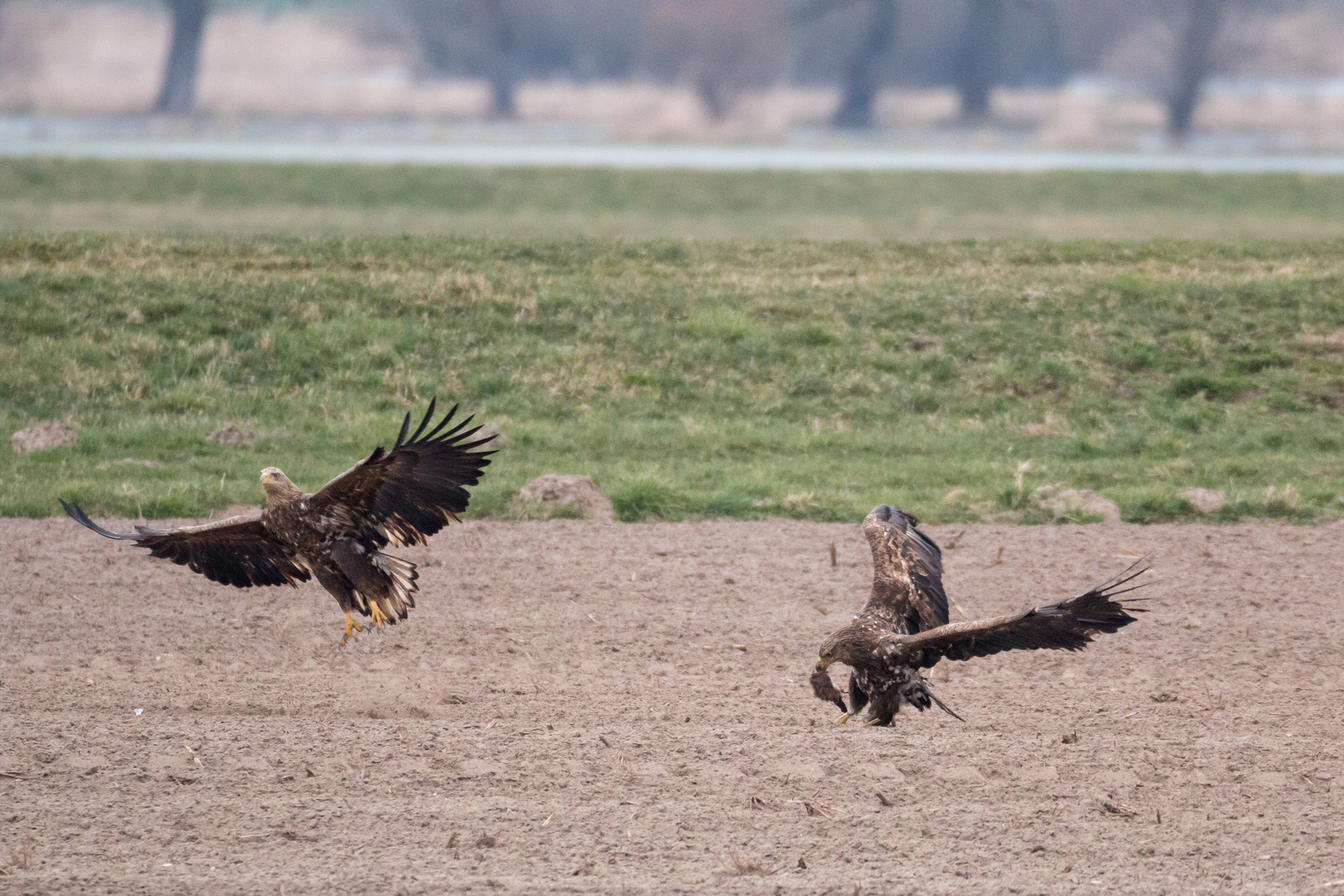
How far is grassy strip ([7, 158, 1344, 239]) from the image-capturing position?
87.1 ft

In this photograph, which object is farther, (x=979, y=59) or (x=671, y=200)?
(x=979, y=59)

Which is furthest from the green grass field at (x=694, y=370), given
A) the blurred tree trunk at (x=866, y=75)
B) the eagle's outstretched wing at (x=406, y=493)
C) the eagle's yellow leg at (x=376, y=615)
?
the blurred tree trunk at (x=866, y=75)

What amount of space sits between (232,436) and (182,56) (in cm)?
5120

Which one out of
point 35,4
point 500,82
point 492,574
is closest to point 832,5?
point 500,82

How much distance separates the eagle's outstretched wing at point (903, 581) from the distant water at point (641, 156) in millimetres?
27887

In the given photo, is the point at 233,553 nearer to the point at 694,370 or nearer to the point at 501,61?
the point at 694,370

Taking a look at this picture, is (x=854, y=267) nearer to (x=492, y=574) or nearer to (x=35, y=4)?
(x=492, y=574)

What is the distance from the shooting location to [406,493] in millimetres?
6910

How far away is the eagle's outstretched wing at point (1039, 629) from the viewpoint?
19.6ft

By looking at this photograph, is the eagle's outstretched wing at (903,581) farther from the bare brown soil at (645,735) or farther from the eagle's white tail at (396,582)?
the eagle's white tail at (396,582)

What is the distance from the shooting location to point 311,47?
237 feet

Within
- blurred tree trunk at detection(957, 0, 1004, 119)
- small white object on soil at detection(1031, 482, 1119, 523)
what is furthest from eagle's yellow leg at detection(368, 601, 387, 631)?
blurred tree trunk at detection(957, 0, 1004, 119)

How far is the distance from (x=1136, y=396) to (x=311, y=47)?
6525 cm

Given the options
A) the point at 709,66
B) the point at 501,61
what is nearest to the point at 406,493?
the point at 709,66
